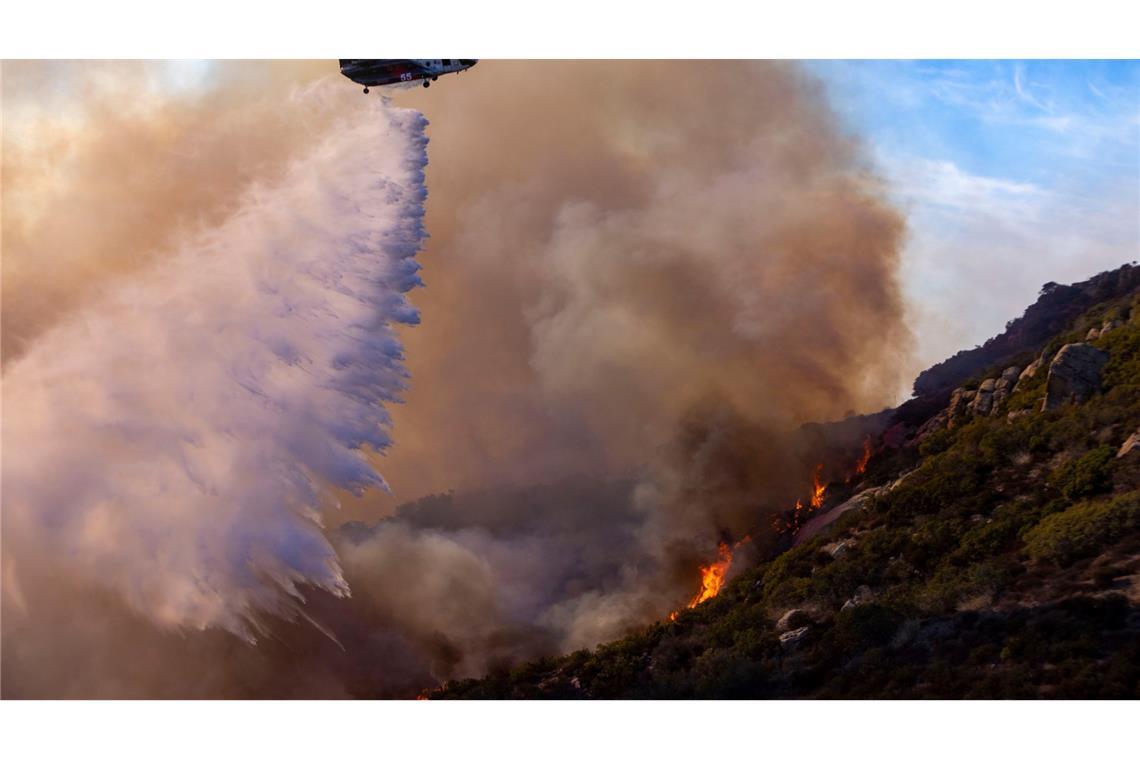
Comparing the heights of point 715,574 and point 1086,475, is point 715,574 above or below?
above

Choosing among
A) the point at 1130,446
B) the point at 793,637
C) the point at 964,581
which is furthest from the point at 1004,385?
the point at 793,637

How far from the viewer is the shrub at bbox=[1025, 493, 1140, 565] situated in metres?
30.0

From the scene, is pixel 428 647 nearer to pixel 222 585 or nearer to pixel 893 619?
pixel 222 585

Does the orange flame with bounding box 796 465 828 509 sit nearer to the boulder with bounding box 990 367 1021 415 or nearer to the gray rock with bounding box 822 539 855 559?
the gray rock with bounding box 822 539 855 559

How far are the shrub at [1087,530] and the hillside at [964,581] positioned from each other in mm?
58

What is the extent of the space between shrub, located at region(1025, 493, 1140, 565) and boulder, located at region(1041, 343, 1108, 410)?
9.48 meters

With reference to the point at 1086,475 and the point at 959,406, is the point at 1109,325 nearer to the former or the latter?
the point at 959,406

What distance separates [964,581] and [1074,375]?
1503 centimetres

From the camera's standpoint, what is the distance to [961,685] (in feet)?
87.5

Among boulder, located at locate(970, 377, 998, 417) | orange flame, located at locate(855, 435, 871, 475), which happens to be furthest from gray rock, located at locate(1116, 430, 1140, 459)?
orange flame, located at locate(855, 435, 871, 475)

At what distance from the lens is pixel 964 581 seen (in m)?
30.8

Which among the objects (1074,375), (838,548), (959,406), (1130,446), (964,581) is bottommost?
(964,581)

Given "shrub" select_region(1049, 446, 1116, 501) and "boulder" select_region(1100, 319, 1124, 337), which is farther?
"boulder" select_region(1100, 319, 1124, 337)

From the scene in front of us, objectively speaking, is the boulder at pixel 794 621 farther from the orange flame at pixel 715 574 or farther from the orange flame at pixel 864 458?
the orange flame at pixel 864 458
